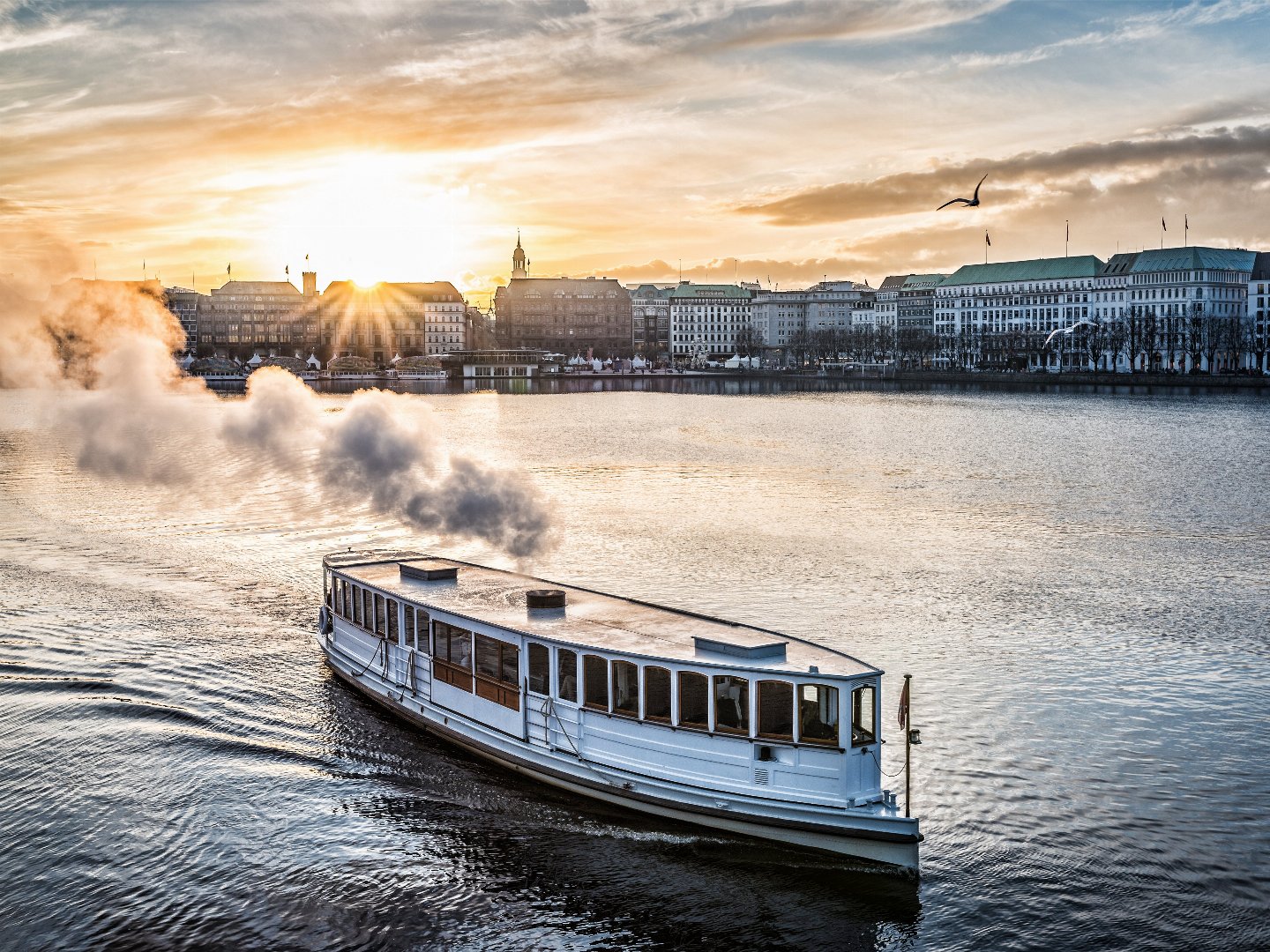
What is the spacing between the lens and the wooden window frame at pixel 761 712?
17.5m

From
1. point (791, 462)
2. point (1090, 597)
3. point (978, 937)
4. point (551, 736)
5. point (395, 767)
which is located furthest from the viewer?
point (791, 462)

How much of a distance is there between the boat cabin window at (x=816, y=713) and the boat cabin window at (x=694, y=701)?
56.6 inches

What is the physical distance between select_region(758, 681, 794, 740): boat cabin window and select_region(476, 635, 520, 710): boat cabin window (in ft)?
16.0

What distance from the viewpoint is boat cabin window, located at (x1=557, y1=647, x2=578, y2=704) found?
19.8 m

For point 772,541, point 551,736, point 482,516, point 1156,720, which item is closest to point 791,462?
point 772,541

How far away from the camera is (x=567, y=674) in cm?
1995

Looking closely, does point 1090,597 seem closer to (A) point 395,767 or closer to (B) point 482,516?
(B) point 482,516

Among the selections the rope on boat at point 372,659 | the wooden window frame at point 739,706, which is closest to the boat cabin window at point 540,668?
the wooden window frame at point 739,706

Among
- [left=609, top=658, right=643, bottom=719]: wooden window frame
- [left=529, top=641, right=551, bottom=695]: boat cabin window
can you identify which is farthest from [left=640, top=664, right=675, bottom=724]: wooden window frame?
[left=529, top=641, right=551, bottom=695]: boat cabin window

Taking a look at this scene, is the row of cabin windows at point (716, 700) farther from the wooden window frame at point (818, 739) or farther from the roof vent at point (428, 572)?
the roof vent at point (428, 572)

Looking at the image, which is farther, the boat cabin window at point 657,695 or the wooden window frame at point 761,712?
the boat cabin window at point 657,695

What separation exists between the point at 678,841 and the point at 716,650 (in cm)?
296

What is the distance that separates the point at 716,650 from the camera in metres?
18.6

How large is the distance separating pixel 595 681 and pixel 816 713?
3.79 meters
